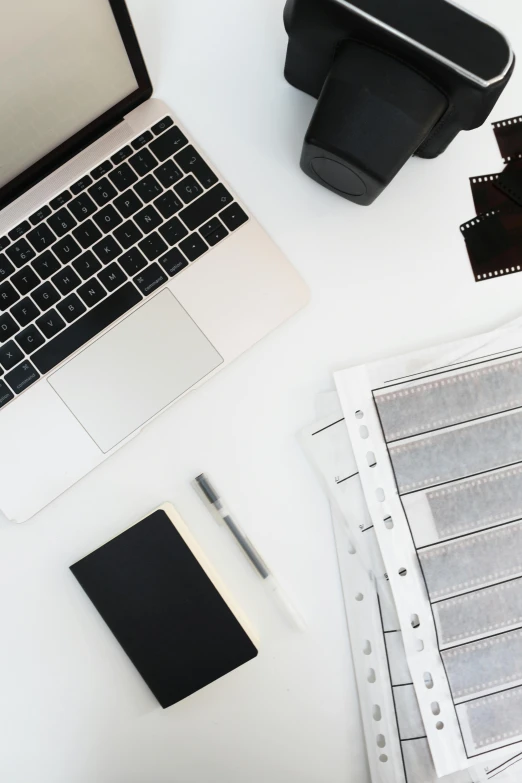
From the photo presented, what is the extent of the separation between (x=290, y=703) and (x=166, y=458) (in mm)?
251

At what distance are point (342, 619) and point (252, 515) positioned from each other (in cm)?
13

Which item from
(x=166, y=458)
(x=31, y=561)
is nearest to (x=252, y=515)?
(x=166, y=458)

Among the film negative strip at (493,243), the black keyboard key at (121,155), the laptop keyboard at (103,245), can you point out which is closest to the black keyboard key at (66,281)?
the laptop keyboard at (103,245)

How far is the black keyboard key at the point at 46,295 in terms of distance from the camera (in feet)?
1.83

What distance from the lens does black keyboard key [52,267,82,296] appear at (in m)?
0.56

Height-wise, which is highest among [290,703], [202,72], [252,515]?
[202,72]

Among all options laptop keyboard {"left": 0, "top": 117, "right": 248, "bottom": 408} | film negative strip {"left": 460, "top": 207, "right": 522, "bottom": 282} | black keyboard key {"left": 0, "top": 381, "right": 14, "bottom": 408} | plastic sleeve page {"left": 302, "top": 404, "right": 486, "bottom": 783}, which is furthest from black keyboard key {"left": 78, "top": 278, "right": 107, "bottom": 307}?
film negative strip {"left": 460, "top": 207, "right": 522, "bottom": 282}

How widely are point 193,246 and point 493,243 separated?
0.29m

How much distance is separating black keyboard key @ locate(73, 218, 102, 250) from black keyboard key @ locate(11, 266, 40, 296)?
5 cm

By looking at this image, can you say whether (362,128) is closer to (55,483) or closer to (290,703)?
(55,483)

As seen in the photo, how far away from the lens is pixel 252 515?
575 millimetres

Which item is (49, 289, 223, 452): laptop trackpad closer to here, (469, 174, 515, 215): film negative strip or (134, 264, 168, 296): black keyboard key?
(134, 264, 168, 296): black keyboard key

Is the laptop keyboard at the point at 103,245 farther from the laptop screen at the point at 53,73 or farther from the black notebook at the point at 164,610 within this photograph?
the black notebook at the point at 164,610

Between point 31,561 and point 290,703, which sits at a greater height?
point 31,561
